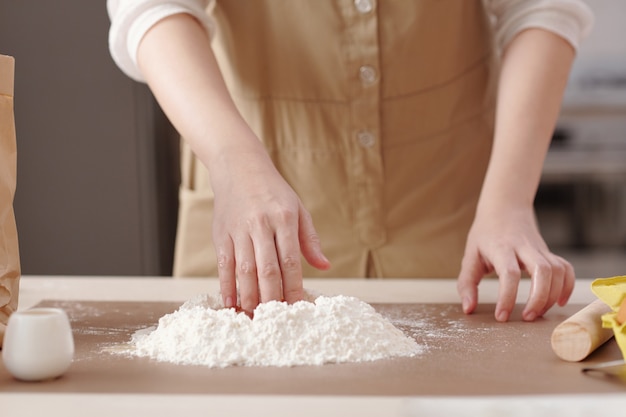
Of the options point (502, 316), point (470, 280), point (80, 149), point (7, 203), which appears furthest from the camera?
point (80, 149)

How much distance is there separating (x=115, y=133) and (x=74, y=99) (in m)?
0.16

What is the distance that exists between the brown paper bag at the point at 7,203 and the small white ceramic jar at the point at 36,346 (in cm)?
20

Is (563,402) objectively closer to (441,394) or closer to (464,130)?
(441,394)

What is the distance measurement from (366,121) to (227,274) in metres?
0.59

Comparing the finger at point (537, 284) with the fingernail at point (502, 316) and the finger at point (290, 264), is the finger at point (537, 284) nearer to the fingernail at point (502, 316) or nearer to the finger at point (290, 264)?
the fingernail at point (502, 316)

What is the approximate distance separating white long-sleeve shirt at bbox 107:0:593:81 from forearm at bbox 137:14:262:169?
0.02 metres

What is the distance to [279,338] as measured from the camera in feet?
2.88

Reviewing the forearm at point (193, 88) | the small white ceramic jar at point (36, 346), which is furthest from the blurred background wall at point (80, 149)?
the small white ceramic jar at point (36, 346)

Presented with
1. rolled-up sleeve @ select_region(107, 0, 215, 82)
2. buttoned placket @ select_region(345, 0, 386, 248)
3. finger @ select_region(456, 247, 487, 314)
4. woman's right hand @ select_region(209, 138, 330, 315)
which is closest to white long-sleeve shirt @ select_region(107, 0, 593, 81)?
rolled-up sleeve @ select_region(107, 0, 215, 82)

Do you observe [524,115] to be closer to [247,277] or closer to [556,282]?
[556,282]

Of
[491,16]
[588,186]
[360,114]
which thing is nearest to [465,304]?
[360,114]

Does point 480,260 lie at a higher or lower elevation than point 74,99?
lower

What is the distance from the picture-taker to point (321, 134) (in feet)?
5.11

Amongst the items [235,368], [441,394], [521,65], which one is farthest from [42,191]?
[441,394]
